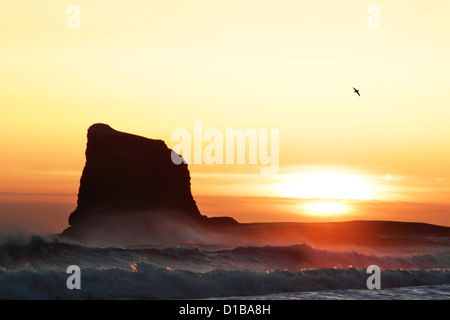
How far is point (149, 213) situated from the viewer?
244ft

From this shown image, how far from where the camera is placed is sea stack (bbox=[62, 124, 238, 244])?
71000 mm

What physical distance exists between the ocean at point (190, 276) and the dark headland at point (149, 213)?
27427mm

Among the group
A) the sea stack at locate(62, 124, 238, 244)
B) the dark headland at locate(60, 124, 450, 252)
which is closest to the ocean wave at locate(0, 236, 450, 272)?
the dark headland at locate(60, 124, 450, 252)

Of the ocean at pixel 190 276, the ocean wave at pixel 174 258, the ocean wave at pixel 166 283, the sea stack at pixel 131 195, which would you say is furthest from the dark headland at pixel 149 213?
the ocean wave at pixel 166 283

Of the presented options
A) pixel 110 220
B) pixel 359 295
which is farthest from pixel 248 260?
pixel 110 220

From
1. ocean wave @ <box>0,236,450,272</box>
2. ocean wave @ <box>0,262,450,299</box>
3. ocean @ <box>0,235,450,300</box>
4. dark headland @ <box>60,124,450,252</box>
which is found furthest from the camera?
dark headland @ <box>60,124,450,252</box>

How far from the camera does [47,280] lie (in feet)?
89.3

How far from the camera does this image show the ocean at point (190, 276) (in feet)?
90.1

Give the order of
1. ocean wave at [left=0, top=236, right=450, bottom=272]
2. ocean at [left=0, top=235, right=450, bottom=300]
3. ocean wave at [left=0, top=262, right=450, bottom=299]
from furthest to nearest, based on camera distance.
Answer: ocean wave at [left=0, top=236, right=450, bottom=272] → ocean at [left=0, top=235, right=450, bottom=300] → ocean wave at [left=0, top=262, right=450, bottom=299]

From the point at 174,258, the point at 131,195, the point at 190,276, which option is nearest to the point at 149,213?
the point at 131,195

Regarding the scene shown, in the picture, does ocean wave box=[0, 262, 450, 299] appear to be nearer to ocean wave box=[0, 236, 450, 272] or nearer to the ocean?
the ocean

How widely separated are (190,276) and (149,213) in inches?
1740

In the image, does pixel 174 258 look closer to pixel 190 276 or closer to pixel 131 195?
pixel 190 276
